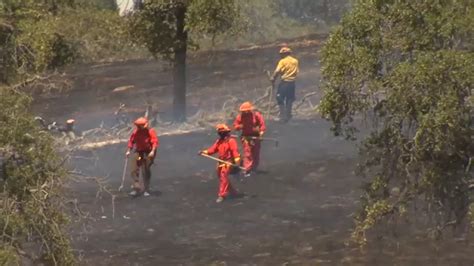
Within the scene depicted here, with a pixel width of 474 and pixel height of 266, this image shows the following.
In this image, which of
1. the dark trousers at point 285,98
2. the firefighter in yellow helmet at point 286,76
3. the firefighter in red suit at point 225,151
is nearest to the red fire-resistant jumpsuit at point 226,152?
the firefighter in red suit at point 225,151

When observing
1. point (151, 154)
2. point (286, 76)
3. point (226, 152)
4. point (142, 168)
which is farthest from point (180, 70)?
point (226, 152)

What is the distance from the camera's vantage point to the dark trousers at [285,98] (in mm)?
25000

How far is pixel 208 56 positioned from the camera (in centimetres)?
4247

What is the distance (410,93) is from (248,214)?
29.6ft

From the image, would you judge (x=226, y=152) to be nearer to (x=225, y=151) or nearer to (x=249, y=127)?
(x=225, y=151)

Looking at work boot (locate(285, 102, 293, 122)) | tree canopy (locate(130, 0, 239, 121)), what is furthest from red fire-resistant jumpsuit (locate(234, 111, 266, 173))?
work boot (locate(285, 102, 293, 122))

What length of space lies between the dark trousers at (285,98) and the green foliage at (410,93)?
47.2 ft

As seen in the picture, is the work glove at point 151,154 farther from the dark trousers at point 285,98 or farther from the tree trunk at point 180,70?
the tree trunk at point 180,70

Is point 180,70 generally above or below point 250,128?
above

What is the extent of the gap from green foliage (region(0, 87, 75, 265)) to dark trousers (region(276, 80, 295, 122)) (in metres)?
14.5

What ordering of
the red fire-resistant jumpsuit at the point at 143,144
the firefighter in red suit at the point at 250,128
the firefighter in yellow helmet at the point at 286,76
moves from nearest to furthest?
the red fire-resistant jumpsuit at the point at 143,144
the firefighter in red suit at the point at 250,128
the firefighter in yellow helmet at the point at 286,76

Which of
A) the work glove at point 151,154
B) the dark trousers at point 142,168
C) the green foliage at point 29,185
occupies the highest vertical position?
the green foliage at point 29,185

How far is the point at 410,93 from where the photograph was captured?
934cm

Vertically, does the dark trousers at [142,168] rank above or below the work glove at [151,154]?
below
